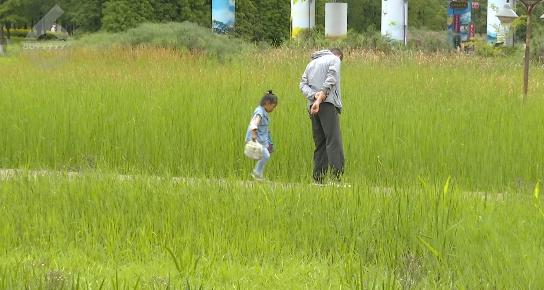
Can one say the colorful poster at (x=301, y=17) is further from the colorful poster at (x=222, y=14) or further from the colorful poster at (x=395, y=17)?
the colorful poster at (x=222, y=14)

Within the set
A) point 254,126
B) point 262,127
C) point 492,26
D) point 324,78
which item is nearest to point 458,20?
point 492,26

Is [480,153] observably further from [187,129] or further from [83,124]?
[83,124]

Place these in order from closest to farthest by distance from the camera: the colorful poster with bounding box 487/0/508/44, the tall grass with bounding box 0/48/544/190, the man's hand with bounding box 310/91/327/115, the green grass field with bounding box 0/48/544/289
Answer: the green grass field with bounding box 0/48/544/289 → the man's hand with bounding box 310/91/327/115 → the tall grass with bounding box 0/48/544/190 → the colorful poster with bounding box 487/0/508/44

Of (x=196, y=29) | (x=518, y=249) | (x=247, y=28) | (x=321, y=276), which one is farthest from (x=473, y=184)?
(x=247, y=28)

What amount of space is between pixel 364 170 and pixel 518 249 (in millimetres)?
4231

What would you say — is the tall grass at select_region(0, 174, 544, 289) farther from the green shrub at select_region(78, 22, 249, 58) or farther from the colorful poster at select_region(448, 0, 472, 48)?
the colorful poster at select_region(448, 0, 472, 48)

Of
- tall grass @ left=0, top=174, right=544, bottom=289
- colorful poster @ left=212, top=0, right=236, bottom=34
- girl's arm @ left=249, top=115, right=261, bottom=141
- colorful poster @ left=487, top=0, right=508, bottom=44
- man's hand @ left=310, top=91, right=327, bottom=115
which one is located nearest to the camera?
tall grass @ left=0, top=174, right=544, bottom=289

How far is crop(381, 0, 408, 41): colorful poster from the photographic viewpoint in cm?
3853

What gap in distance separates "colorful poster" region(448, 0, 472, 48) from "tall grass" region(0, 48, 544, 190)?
27523 mm

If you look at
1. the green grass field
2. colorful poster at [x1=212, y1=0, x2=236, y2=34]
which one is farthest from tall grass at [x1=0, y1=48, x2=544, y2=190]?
colorful poster at [x1=212, y1=0, x2=236, y2=34]

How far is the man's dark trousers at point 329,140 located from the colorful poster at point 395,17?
29691 millimetres

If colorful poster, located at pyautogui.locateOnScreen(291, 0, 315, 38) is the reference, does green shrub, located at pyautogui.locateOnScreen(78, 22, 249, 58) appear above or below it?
below

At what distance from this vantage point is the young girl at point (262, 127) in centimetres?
869

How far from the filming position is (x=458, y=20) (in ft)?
144
